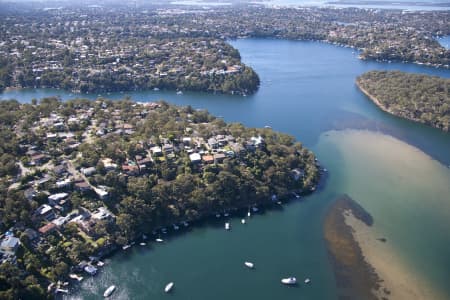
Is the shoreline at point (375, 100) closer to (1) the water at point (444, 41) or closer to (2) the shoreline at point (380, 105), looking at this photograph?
(2) the shoreline at point (380, 105)

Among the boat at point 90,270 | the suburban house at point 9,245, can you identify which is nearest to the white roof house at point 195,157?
the boat at point 90,270

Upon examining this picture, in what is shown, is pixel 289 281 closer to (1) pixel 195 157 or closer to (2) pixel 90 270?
(2) pixel 90 270

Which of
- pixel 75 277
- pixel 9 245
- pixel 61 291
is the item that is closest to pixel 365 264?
pixel 75 277

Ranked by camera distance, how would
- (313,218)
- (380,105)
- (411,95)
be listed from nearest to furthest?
(313,218), (411,95), (380,105)

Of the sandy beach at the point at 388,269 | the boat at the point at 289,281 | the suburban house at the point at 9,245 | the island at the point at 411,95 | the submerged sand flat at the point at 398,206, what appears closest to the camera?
the suburban house at the point at 9,245

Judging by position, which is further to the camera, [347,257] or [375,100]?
[375,100]

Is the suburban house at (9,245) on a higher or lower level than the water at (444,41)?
lower

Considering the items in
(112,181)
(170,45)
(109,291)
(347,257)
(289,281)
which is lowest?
(289,281)
